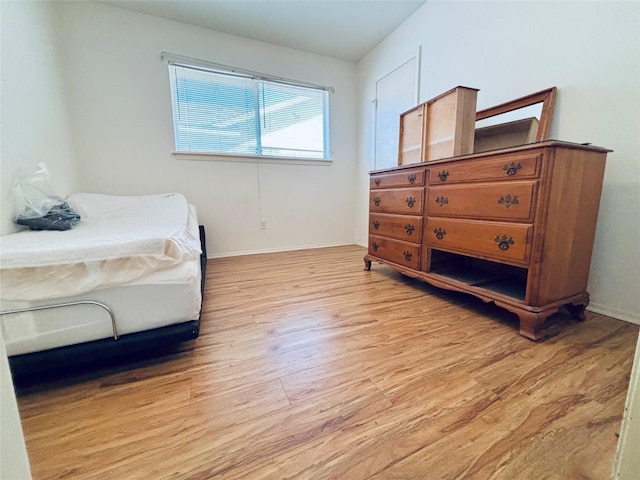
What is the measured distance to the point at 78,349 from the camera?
0.86 metres

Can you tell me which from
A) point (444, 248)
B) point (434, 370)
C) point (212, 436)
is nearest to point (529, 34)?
point (444, 248)

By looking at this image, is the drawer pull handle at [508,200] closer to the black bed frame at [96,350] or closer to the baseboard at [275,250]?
the black bed frame at [96,350]

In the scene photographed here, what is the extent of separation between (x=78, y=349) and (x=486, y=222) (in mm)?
1736

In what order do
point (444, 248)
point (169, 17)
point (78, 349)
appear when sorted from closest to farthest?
point (78, 349)
point (444, 248)
point (169, 17)

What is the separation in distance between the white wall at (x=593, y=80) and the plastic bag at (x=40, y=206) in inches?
107

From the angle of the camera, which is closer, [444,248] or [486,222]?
[486,222]

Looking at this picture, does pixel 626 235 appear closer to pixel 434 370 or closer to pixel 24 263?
pixel 434 370

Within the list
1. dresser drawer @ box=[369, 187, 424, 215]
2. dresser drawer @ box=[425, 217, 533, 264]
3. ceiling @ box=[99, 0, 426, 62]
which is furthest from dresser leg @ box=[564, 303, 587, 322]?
ceiling @ box=[99, 0, 426, 62]

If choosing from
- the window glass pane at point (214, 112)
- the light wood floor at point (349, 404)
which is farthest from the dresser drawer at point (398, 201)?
the window glass pane at point (214, 112)

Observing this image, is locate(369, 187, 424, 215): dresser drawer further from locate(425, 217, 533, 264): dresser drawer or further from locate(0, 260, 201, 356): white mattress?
locate(0, 260, 201, 356): white mattress

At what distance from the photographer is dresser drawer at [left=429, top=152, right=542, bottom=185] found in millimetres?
1094

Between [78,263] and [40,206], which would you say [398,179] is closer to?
[78,263]

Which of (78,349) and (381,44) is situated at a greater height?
(381,44)

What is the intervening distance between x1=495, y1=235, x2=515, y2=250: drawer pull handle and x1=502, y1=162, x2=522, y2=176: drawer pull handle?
29cm
